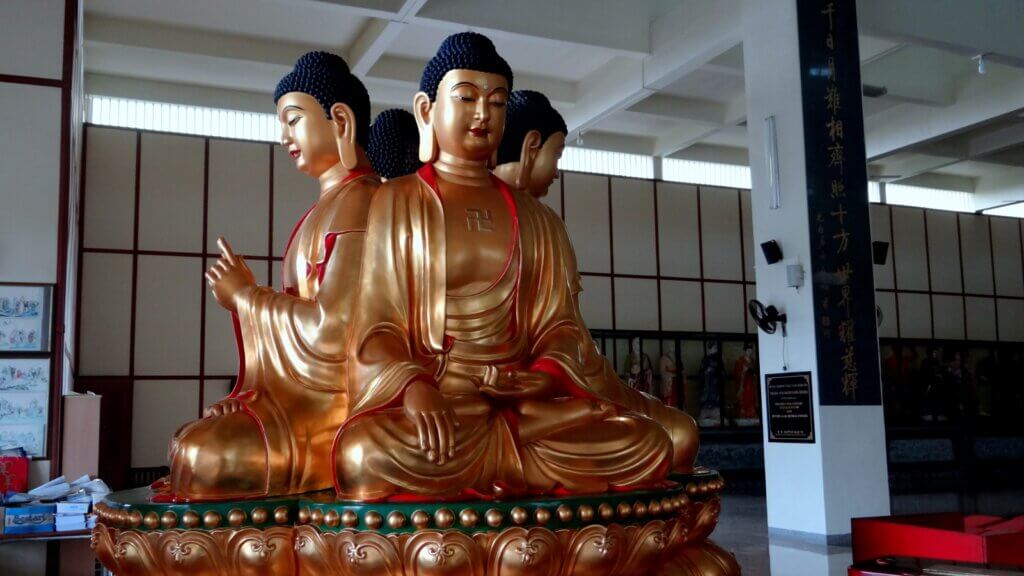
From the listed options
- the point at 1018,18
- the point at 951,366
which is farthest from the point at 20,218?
the point at 951,366

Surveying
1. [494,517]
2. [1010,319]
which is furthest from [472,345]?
[1010,319]

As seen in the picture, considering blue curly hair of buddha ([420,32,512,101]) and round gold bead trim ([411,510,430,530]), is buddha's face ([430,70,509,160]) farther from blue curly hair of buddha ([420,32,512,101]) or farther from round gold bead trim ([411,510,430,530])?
round gold bead trim ([411,510,430,530])

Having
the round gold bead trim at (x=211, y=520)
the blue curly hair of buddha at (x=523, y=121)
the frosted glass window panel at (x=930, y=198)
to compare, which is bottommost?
the round gold bead trim at (x=211, y=520)

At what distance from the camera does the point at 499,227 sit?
8.14ft

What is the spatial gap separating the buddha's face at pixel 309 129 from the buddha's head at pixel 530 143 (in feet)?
1.90

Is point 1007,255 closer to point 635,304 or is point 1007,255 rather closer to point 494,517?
point 635,304

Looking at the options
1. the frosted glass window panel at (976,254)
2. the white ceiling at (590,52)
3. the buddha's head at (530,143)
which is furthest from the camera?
the frosted glass window panel at (976,254)

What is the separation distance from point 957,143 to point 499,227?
12738 mm

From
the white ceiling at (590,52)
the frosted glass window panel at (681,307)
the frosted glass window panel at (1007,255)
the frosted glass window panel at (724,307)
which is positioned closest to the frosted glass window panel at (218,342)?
the white ceiling at (590,52)

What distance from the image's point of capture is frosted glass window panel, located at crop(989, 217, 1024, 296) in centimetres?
1588

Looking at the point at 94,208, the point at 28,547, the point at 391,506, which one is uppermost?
the point at 94,208

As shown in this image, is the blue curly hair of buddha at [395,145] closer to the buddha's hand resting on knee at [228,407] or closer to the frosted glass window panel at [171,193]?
the buddha's hand resting on knee at [228,407]

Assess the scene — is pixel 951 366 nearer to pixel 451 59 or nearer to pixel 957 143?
pixel 957 143

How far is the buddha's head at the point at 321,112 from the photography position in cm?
273
